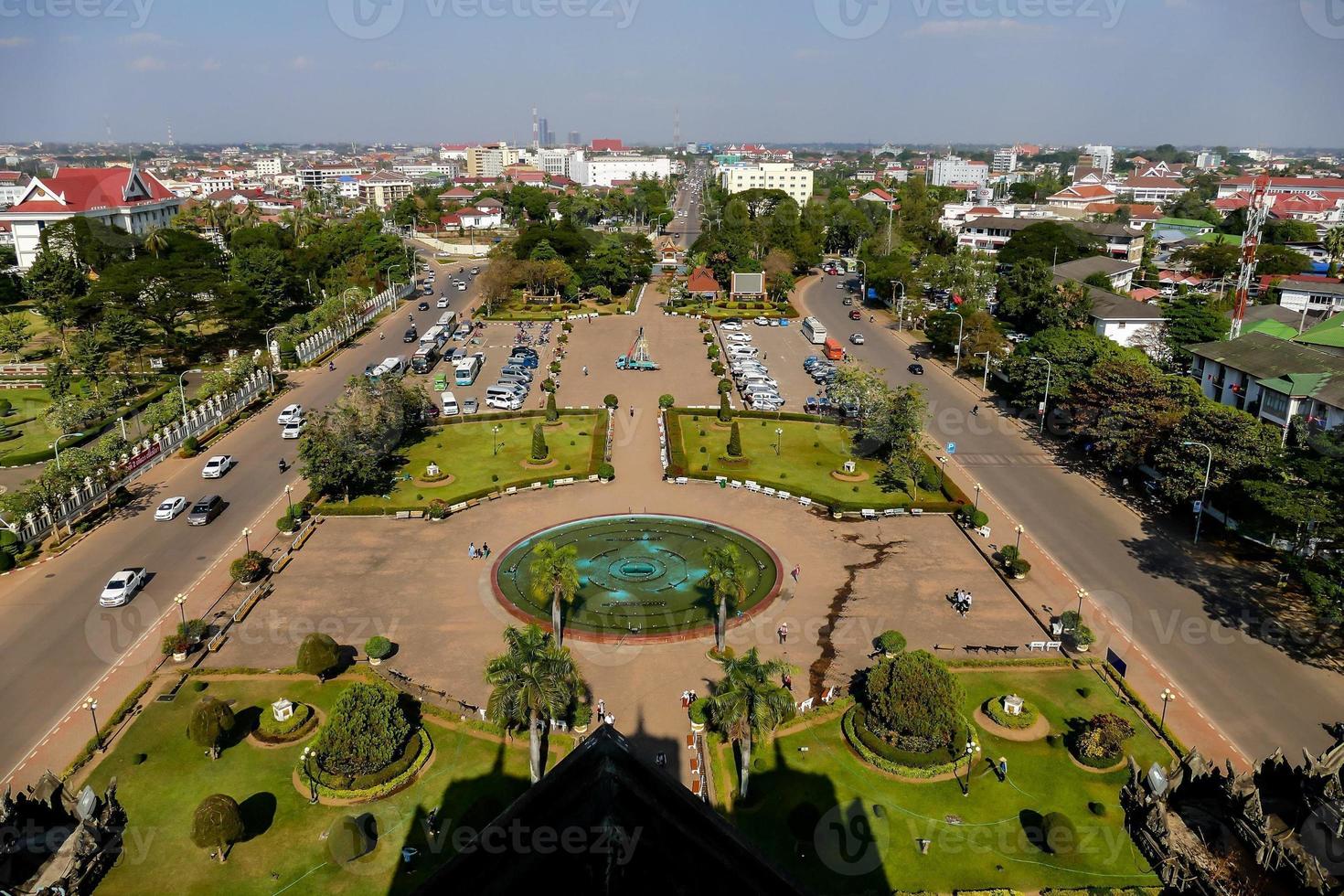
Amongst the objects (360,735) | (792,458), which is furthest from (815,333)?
(360,735)

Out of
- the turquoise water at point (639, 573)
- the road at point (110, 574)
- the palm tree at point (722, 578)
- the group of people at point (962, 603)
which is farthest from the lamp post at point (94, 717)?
the group of people at point (962, 603)

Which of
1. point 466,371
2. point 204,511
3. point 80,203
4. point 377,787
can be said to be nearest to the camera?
point 377,787

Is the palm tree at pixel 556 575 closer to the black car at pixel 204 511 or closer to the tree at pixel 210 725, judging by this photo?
the tree at pixel 210 725

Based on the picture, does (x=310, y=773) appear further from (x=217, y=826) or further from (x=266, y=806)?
(x=217, y=826)

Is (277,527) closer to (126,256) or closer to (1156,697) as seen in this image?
(1156,697)

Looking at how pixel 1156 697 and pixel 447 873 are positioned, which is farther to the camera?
pixel 1156 697

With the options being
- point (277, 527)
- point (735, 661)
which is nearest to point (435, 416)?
point (277, 527)
